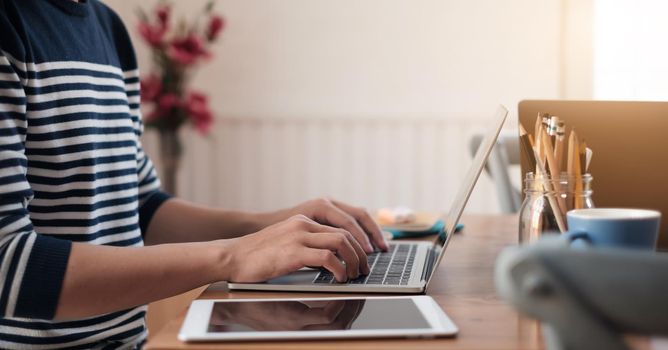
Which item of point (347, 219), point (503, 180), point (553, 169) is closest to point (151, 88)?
point (503, 180)

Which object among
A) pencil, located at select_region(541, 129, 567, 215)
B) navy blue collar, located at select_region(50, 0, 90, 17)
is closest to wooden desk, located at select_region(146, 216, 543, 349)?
pencil, located at select_region(541, 129, 567, 215)

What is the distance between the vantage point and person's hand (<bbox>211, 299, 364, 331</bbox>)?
62 cm

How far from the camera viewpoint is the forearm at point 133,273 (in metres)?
0.79

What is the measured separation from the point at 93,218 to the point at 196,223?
0.68 ft

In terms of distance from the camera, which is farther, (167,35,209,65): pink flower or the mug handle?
(167,35,209,65): pink flower

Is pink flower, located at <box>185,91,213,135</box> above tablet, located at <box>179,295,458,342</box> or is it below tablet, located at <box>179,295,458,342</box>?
below

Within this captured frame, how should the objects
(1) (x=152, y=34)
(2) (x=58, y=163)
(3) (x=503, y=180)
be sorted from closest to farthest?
1. (2) (x=58, y=163)
2. (3) (x=503, y=180)
3. (1) (x=152, y=34)

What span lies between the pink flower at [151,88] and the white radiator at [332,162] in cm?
39

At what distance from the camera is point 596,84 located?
249 cm

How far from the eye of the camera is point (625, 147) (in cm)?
92

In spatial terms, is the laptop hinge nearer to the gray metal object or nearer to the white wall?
the gray metal object

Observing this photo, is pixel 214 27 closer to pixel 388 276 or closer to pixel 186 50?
pixel 186 50

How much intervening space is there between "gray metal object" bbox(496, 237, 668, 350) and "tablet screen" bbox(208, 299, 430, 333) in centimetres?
28

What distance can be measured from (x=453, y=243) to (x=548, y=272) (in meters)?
0.81
